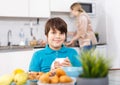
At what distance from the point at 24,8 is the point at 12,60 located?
2.82 ft

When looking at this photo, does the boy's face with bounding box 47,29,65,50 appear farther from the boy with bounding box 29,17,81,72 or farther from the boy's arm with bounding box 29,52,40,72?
the boy's arm with bounding box 29,52,40,72

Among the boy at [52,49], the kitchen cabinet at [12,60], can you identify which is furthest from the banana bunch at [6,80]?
the kitchen cabinet at [12,60]

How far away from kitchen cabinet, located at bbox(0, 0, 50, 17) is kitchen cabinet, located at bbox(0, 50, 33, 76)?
2.00ft

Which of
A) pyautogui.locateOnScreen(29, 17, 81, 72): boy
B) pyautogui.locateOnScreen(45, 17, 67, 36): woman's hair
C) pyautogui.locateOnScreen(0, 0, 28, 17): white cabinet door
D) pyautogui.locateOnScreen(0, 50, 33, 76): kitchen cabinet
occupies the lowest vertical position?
pyautogui.locateOnScreen(0, 50, 33, 76): kitchen cabinet

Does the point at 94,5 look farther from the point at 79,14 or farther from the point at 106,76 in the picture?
the point at 106,76

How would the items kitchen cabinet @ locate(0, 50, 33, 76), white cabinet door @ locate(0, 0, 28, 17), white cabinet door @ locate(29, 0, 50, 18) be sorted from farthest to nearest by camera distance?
white cabinet door @ locate(29, 0, 50, 18) < white cabinet door @ locate(0, 0, 28, 17) < kitchen cabinet @ locate(0, 50, 33, 76)

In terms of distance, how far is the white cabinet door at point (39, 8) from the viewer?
397cm

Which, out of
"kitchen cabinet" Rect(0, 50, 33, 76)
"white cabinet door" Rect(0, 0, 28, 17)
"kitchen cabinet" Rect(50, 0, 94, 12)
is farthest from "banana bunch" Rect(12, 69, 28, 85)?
"kitchen cabinet" Rect(50, 0, 94, 12)

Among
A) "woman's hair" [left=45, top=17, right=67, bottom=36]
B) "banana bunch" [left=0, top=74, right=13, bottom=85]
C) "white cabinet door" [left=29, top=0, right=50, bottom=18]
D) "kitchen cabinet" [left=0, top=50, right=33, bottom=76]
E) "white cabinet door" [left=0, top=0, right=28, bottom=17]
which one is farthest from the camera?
"white cabinet door" [left=29, top=0, right=50, bottom=18]

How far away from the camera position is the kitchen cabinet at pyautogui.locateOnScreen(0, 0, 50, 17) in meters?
3.71

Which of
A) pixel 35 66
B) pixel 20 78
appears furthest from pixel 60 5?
pixel 20 78

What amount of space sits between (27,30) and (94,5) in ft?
4.68

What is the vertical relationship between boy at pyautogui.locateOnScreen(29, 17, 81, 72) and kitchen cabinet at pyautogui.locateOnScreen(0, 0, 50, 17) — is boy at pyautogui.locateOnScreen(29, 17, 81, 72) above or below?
below

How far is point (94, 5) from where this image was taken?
477 cm
